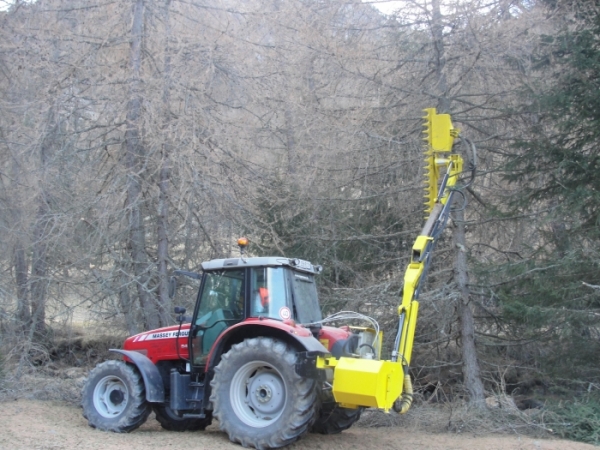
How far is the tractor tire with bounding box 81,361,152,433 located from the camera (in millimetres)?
8367

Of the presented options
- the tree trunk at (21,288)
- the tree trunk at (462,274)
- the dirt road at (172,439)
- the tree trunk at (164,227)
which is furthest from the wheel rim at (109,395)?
the tree trunk at (21,288)

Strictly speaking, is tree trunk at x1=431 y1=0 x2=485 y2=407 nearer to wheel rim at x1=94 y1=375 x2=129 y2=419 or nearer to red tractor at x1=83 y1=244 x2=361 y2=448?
red tractor at x1=83 y1=244 x2=361 y2=448

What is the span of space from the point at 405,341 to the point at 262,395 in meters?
1.78

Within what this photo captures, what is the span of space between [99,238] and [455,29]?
744 centimetres

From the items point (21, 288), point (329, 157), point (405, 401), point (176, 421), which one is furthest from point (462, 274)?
point (21, 288)

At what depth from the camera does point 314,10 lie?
12719 mm

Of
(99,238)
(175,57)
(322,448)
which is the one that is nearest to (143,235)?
(99,238)

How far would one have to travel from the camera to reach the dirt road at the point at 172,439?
711 centimetres

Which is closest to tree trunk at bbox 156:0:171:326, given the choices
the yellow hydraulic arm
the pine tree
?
the yellow hydraulic arm

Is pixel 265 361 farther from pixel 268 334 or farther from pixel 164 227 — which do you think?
pixel 164 227

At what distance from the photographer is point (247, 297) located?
7941mm

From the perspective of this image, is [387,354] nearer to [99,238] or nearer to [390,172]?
[390,172]

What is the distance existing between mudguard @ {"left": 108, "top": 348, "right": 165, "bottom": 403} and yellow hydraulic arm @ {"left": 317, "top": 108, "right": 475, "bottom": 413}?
2.58 metres

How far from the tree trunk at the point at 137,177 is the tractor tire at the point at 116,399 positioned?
3.16 meters
